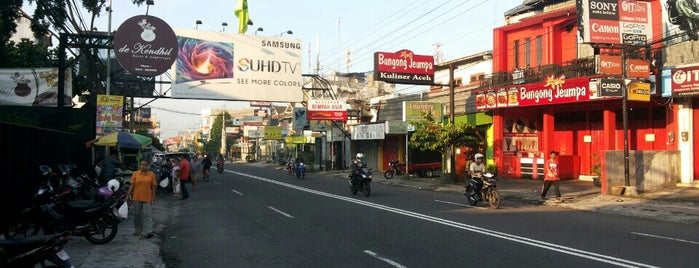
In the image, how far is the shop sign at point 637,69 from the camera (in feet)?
61.4

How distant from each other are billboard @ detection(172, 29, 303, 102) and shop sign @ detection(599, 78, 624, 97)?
15131mm

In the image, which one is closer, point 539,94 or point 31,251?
point 31,251

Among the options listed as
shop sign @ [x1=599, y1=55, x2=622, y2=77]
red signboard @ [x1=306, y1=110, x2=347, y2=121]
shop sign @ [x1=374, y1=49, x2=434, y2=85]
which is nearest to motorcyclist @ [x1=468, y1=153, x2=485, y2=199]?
shop sign @ [x1=599, y1=55, x2=622, y2=77]

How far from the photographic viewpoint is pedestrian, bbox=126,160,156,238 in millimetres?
10773

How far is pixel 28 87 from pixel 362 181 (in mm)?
13340

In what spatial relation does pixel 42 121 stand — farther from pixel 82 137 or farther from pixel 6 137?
pixel 6 137

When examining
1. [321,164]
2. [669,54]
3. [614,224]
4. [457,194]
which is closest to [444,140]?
[457,194]

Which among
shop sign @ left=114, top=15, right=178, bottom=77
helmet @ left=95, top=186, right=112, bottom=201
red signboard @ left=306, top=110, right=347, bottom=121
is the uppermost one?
shop sign @ left=114, top=15, right=178, bottom=77

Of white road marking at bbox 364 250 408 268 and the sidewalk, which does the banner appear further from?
white road marking at bbox 364 250 408 268

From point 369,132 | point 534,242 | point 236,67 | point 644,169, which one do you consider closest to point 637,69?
point 644,169

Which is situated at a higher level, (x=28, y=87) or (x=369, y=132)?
(x=28, y=87)

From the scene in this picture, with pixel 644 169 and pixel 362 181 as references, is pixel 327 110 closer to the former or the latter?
pixel 362 181

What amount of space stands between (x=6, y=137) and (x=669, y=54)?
21.7m

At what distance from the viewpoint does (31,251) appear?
5848 mm
